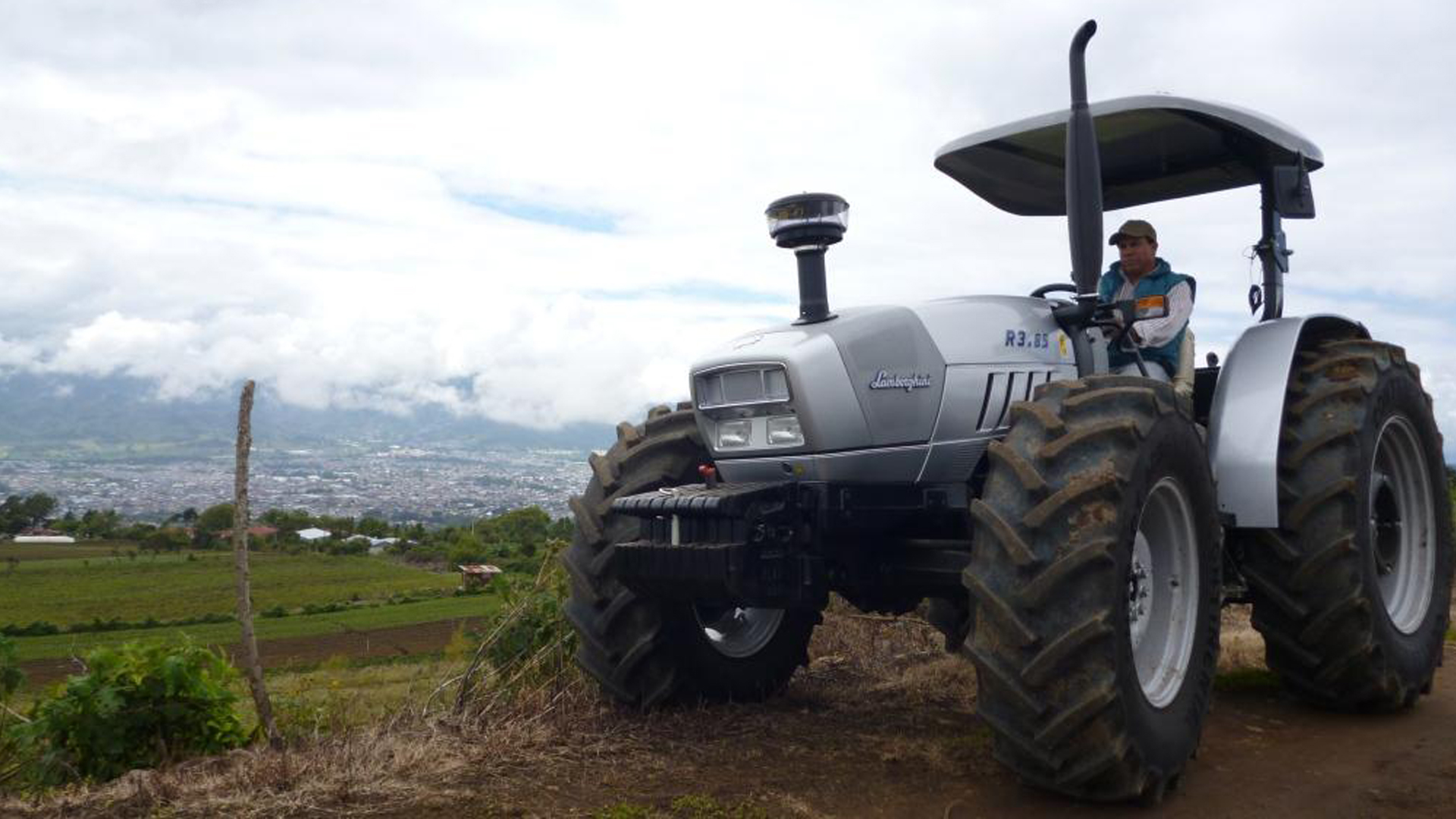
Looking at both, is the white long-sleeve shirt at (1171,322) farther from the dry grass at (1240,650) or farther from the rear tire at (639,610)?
the rear tire at (639,610)

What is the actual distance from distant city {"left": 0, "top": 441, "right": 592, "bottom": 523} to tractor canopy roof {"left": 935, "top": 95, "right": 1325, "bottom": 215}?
2.92m

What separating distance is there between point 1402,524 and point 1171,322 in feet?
5.54

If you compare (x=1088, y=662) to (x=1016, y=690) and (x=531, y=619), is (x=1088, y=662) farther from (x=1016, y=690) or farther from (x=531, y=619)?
(x=531, y=619)

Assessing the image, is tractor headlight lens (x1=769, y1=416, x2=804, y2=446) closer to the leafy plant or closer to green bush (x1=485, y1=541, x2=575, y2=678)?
green bush (x1=485, y1=541, x2=575, y2=678)

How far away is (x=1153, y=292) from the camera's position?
6.42m

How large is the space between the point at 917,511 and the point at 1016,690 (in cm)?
132

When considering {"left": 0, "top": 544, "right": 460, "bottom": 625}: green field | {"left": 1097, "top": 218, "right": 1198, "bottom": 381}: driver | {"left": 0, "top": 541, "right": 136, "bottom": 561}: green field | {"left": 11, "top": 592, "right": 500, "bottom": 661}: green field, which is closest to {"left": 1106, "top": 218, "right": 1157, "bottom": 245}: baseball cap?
{"left": 1097, "top": 218, "right": 1198, "bottom": 381}: driver

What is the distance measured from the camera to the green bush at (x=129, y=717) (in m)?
5.20

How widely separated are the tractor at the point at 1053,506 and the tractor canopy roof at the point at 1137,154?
3 centimetres

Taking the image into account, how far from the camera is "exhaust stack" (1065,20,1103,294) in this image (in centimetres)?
510

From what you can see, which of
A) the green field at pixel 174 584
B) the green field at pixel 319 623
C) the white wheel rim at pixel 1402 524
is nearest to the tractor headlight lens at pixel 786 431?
the white wheel rim at pixel 1402 524

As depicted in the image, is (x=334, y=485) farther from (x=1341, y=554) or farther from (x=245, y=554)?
(x=1341, y=554)

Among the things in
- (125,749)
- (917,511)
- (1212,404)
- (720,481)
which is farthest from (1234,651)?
(125,749)

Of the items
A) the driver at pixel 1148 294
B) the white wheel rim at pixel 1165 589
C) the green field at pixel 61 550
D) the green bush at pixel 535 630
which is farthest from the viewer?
the green field at pixel 61 550
